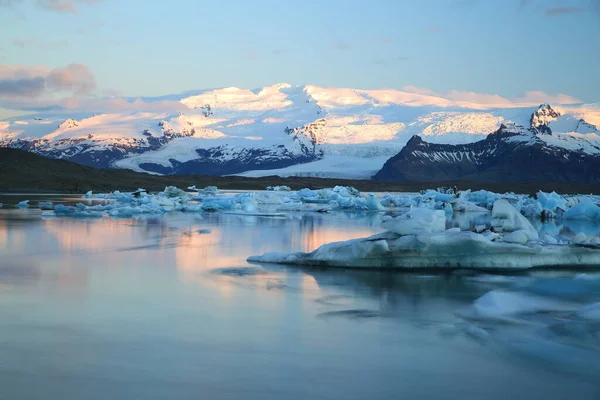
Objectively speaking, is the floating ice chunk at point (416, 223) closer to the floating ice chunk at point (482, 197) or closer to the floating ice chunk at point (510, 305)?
the floating ice chunk at point (510, 305)

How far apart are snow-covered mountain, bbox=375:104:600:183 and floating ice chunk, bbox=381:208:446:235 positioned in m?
84.6

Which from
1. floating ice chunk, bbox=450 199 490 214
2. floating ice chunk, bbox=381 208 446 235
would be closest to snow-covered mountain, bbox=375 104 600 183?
floating ice chunk, bbox=450 199 490 214

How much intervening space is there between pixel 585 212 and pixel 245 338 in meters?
18.9

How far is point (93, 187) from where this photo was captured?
4003 cm

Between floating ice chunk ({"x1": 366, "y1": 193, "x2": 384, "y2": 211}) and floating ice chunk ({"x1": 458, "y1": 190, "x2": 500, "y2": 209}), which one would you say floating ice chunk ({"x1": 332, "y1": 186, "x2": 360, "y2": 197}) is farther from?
floating ice chunk ({"x1": 366, "y1": 193, "x2": 384, "y2": 211})

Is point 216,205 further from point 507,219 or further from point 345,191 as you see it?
point 345,191

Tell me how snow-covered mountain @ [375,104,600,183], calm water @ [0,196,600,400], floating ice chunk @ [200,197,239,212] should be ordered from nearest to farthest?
1. calm water @ [0,196,600,400]
2. floating ice chunk @ [200,197,239,212]
3. snow-covered mountain @ [375,104,600,183]

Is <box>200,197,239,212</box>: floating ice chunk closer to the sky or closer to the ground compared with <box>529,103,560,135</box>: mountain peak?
closer to the ground

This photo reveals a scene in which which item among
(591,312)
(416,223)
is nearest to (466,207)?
(416,223)

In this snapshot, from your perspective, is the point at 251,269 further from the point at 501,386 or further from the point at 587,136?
the point at 587,136

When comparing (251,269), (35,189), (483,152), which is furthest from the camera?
(483,152)

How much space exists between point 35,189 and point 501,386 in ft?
114

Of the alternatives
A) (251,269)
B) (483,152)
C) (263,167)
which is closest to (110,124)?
(263,167)

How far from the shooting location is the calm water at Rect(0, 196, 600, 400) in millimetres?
4184
